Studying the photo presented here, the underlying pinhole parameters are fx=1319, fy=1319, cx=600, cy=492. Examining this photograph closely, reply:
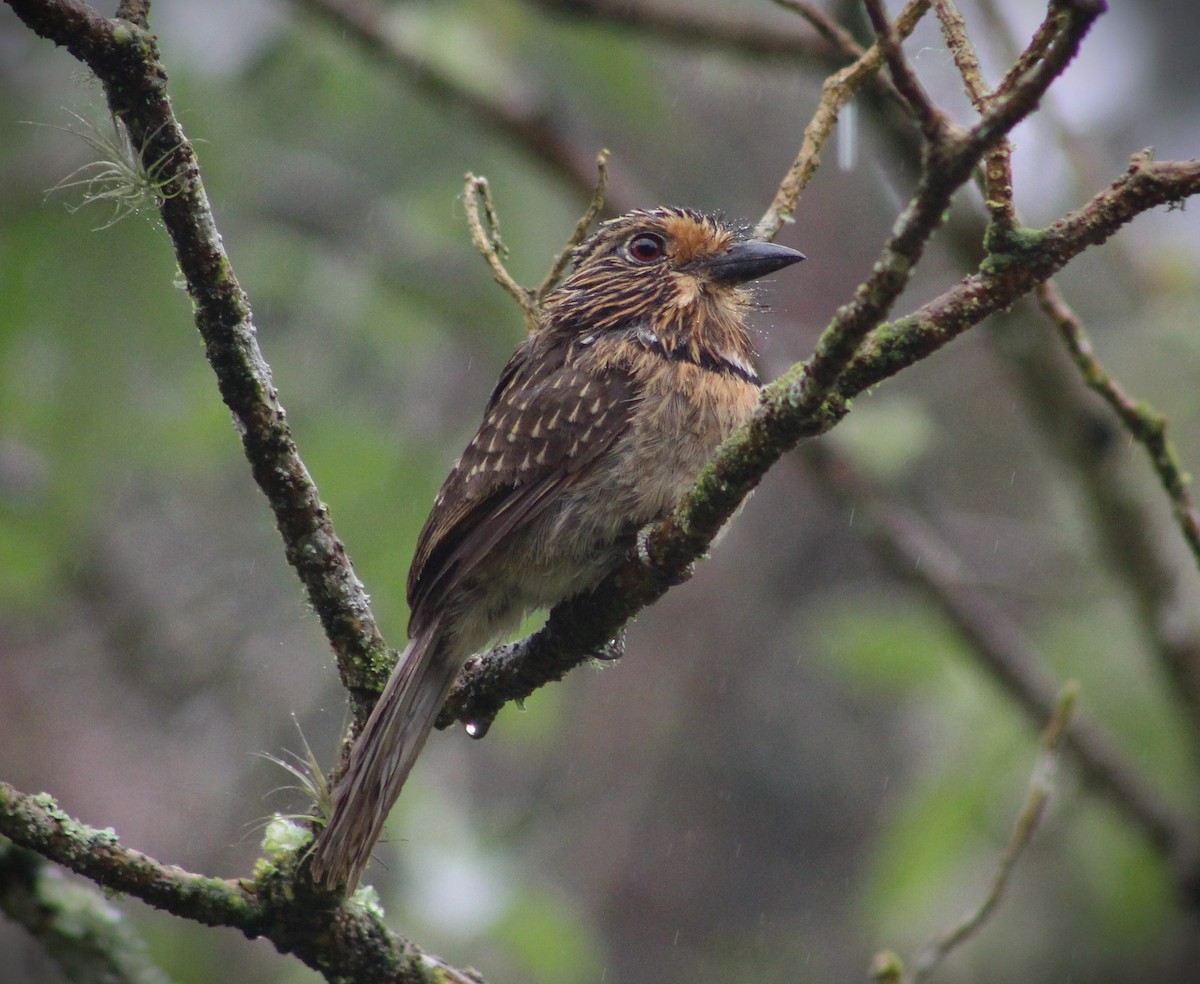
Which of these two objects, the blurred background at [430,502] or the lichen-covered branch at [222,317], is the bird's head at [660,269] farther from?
the lichen-covered branch at [222,317]

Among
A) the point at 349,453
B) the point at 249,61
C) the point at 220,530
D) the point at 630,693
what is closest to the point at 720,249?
the point at 349,453

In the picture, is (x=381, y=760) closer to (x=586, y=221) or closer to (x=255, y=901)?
(x=255, y=901)

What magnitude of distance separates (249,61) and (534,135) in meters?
1.15

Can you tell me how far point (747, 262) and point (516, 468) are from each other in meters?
0.82

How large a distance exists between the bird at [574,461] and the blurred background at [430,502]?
1.75ft

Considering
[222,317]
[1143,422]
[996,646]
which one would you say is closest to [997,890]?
[1143,422]

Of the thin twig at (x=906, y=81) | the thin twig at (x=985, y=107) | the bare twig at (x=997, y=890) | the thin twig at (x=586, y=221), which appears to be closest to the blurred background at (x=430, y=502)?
the thin twig at (x=586, y=221)

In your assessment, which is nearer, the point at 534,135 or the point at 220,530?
the point at 534,135

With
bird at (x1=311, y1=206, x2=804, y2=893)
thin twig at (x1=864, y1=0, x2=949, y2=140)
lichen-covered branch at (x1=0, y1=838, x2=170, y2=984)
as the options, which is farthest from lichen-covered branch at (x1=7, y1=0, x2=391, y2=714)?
thin twig at (x1=864, y1=0, x2=949, y2=140)

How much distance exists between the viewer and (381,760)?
8.05 ft

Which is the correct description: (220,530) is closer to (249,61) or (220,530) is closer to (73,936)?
(249,61)

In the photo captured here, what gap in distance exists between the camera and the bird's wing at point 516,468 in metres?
3.05

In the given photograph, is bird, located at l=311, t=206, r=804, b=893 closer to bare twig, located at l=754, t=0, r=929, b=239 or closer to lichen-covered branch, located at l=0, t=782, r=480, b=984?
bare twig, located at l=754, t=0, r=929, b=239

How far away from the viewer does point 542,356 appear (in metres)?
3.46
